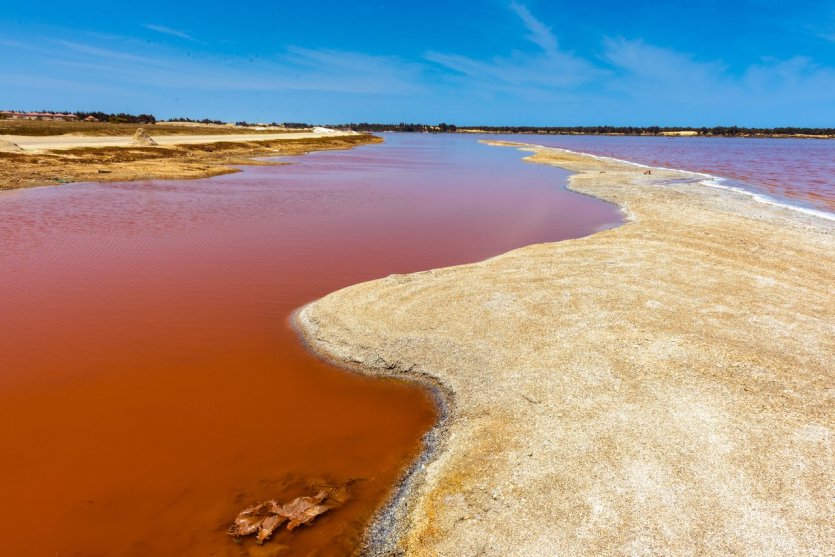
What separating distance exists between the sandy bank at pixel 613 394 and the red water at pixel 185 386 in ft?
3.18

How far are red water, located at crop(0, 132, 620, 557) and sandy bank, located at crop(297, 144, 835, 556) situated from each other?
971mm

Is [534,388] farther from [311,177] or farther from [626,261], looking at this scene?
[311,177]

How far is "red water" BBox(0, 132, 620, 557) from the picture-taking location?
5.88 m

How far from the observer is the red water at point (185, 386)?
588 centimetres

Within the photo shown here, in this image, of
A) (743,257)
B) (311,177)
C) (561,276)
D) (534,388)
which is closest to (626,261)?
(561,276)

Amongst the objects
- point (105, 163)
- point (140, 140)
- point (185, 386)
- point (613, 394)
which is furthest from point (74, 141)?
point (613, 394)

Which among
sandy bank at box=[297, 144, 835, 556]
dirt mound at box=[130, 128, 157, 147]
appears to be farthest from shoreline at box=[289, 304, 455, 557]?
dirt mound at box=[130, 128, 157, 147]

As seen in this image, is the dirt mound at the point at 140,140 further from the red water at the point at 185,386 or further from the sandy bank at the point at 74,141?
the red water at the point at 185,386

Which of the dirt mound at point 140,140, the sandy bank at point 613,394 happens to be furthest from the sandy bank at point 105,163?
the sandy bank at point 613,394

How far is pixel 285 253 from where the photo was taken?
1667 cm

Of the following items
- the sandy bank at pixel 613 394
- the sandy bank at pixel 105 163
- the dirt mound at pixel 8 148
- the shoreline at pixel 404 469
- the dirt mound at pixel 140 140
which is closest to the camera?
the sandy bank at pixel 613 394

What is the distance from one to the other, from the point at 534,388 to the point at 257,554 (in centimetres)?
455

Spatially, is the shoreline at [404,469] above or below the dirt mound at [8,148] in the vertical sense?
below

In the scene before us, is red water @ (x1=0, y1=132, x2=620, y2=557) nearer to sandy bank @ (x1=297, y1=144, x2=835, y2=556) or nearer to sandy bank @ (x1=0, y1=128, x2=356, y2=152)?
sandy bank @ (x1=297, y1=144, x2=835, y2=556)
